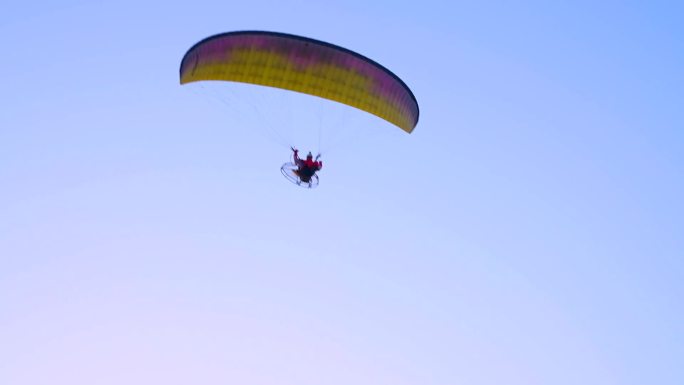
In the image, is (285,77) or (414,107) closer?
(285,77)

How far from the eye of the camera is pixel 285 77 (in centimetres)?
4828

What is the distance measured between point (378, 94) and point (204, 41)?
7.91m

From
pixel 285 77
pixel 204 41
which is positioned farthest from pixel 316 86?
pixel 204 41

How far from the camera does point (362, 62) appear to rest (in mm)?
48250

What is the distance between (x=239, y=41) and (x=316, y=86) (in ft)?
12.8

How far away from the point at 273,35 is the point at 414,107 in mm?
8367

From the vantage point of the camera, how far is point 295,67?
157ft

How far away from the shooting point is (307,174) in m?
52.3

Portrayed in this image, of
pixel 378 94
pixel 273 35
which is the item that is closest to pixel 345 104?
pixel 378 94

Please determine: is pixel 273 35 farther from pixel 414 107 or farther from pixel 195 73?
pixel 414 107

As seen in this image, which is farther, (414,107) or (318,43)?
(414,107)

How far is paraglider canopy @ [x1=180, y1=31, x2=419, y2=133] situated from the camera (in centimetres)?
4731

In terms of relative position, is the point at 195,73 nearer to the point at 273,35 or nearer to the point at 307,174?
the point at 273,35

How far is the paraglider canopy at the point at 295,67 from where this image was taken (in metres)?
47.3
